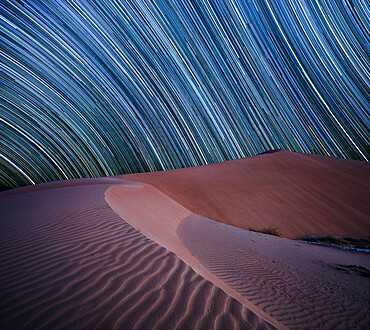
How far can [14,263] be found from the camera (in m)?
2.97

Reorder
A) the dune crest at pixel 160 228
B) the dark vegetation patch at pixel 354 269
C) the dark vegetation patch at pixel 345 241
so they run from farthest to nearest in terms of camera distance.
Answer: the dark vegetation patch at pixel 345 241 < the dark vegetation patch at pixel 354 269 < the dune crest at pixel 160 228

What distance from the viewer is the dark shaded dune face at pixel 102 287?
6.68ft

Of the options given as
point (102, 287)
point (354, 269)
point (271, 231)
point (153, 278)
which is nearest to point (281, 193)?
point (271, 231)

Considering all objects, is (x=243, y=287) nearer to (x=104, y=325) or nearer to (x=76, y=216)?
(x=104, y=325)

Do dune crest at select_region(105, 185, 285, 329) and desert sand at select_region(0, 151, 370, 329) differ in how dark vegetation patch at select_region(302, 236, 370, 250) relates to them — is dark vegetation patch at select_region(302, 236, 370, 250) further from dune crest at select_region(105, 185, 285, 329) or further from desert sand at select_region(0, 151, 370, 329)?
dune crest at select_region(105, 185, 285, 329)

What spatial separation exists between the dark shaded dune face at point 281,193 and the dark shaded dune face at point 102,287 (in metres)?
9.83

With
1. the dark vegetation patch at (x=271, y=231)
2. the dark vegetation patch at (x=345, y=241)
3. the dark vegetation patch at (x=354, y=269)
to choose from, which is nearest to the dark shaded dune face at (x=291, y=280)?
the dark vegetation patch at (x=354, y=269)

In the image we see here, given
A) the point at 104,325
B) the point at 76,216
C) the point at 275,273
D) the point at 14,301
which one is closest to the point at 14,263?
the point at 14,301

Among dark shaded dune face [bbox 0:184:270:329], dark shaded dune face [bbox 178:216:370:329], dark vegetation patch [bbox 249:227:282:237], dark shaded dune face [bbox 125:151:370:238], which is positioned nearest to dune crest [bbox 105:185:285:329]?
dark shaded dune face [bbox 0:184:270:329]

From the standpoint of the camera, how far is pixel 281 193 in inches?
627

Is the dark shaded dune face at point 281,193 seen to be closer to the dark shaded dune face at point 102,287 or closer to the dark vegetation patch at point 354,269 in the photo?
the dark vegetation patch at point 354,269

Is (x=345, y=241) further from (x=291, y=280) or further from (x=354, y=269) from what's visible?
(x=291, y=280)

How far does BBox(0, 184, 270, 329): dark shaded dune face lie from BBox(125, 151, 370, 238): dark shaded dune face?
32.3 feet

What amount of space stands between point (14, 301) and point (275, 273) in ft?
16.4
